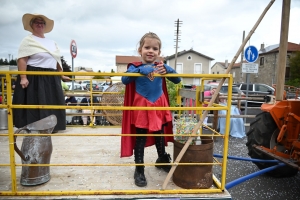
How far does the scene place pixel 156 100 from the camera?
6.96 feet

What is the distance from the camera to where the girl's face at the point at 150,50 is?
81.7 inches

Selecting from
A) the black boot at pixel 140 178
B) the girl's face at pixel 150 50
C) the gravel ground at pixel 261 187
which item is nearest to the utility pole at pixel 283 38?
the gravel ground at pixel 261 187

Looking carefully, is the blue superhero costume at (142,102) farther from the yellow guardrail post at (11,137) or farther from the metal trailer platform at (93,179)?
the yellow guardrail post at (11,137)

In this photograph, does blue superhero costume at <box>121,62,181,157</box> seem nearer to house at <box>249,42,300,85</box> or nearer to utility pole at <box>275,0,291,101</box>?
utility pole at <box>275,0,291,101</box>

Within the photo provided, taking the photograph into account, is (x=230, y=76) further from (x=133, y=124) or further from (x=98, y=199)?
(x=98, y=199)

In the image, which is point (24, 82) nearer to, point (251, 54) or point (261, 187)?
point (261, 187)

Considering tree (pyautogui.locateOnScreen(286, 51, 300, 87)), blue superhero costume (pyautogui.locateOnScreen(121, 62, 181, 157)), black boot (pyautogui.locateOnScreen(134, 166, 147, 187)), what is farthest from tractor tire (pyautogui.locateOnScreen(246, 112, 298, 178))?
tree (pyautogui.locateOnScreen(286, 51, 300, 87))

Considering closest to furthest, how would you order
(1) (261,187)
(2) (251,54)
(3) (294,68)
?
(1) (261,187) → (2) (251,54) → (3) (294,68)

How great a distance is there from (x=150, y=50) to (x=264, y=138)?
211 centimetres

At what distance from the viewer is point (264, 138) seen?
3.08 m

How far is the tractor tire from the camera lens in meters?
3.07

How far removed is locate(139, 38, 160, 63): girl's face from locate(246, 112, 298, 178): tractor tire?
6.51ft

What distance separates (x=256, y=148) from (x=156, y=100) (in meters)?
A: 1.70

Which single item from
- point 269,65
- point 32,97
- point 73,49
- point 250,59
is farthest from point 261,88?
point 269,65
